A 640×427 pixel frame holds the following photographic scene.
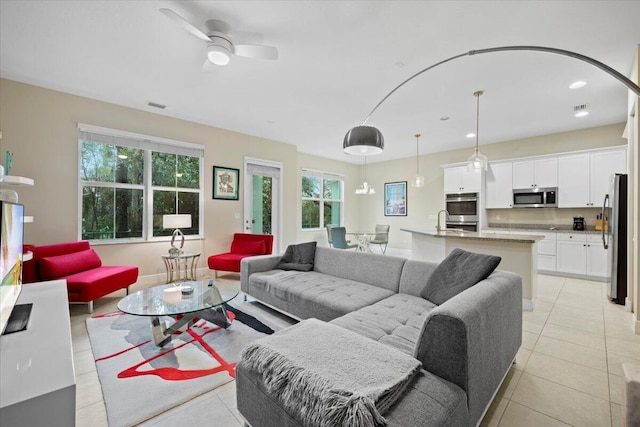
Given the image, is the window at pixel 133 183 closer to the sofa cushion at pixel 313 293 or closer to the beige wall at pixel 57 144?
the beige wall at pixel 57 144

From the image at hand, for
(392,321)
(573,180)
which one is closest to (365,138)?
(392,321)

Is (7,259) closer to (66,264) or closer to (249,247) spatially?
(66,264)

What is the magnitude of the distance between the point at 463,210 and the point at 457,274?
4.59 m

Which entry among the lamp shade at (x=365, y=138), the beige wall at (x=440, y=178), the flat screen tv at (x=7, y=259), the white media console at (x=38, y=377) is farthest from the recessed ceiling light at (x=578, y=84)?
the flat screen tv at (x=7, y=259)

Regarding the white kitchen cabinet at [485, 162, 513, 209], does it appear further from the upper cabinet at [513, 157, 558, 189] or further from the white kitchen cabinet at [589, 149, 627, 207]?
the white kitchen cabinet at [589, 149, 627, 207]

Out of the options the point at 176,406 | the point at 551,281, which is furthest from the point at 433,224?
the point at 176,406

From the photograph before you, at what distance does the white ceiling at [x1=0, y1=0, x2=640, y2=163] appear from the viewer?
7.30 ft

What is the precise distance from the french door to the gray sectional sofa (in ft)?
10.0

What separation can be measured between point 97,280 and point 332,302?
8.86 feet

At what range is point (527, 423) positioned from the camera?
155 cm

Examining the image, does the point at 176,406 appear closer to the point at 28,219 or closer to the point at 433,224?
the point at 28,219

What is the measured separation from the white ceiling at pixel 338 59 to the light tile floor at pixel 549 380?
2.78 metres

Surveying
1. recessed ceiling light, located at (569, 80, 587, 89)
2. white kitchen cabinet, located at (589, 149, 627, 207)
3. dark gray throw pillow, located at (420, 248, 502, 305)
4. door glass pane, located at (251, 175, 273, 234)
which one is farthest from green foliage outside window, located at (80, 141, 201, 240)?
white kitchen cabinet, located at (589, 149, 627, 207)

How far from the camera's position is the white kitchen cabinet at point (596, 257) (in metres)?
4.53
